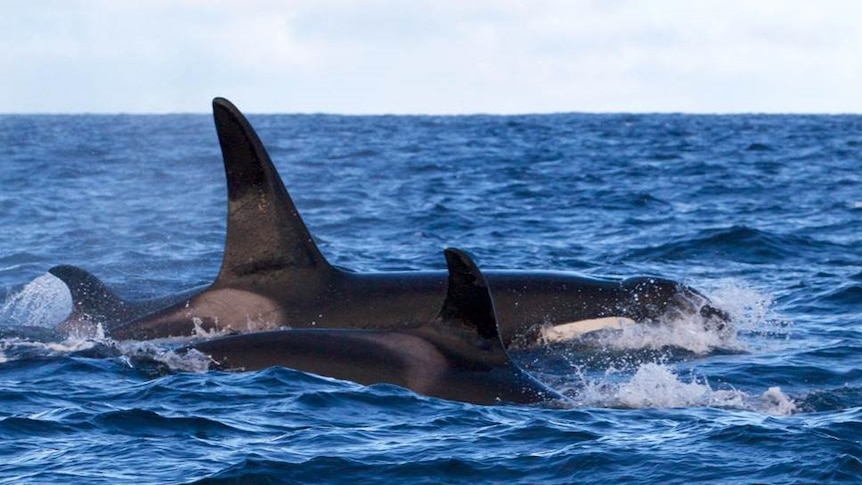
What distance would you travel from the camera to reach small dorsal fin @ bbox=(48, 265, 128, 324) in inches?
505

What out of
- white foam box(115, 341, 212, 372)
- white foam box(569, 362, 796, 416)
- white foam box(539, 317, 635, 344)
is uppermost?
white foam box(539, 317, 635, 344)

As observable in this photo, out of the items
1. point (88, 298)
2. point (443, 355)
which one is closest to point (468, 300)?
point (443, 355)

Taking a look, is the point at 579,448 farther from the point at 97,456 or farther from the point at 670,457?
the point at 97,456

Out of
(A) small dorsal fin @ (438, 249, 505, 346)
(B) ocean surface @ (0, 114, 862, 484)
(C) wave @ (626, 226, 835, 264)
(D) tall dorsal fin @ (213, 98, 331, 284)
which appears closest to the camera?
(B) ocean surface @ (0, 114, 862, 484)

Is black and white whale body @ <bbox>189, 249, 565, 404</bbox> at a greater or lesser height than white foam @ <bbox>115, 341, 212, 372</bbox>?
greater

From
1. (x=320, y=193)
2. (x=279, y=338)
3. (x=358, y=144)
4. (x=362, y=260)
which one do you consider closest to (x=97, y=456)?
(x=279, y=338)

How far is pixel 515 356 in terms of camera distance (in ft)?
40.3

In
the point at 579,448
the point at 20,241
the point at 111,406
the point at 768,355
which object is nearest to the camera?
the point at 579,448

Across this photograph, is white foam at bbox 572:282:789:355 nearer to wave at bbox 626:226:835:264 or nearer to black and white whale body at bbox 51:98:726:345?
black and white whale body at bbox 51:98:726:345

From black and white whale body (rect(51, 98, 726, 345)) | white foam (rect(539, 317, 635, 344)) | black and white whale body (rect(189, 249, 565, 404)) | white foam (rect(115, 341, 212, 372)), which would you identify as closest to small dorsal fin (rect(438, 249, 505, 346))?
black and white whale body (rect(189, 249, 565, 404))

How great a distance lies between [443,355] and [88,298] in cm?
446

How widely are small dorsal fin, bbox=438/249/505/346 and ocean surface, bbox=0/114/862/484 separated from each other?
0.58 meters

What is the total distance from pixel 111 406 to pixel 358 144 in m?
43.8

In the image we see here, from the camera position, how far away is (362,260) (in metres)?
19.2
